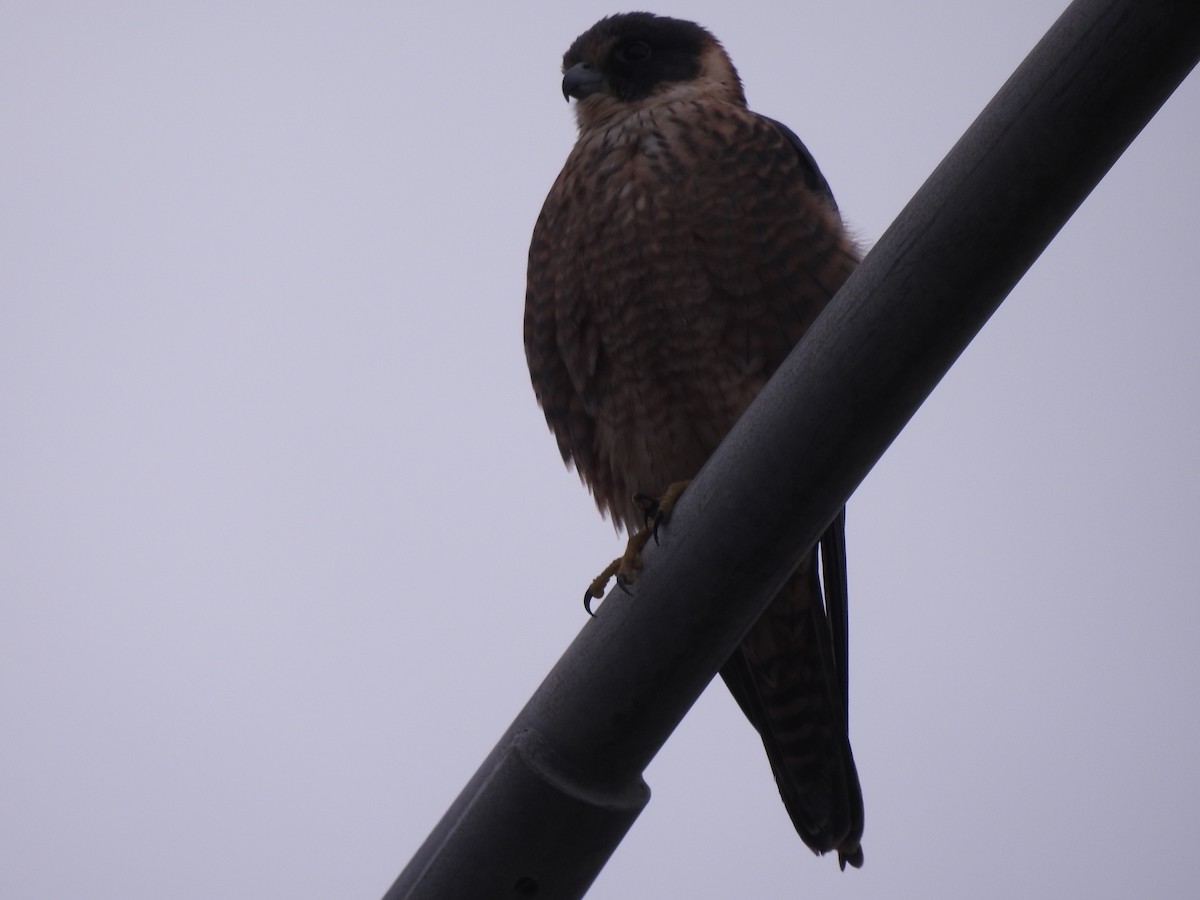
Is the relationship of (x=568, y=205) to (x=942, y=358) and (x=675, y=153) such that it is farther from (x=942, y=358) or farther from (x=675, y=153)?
(x=942, y=358)

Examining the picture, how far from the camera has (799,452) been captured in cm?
131

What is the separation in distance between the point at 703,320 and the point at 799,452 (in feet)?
4.23

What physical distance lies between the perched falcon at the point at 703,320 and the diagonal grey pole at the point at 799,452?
41.3 inches

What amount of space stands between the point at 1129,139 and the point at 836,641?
4.92 feet

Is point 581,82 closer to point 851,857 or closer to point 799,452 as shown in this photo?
point 851,857

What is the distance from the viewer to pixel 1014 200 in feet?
4.05

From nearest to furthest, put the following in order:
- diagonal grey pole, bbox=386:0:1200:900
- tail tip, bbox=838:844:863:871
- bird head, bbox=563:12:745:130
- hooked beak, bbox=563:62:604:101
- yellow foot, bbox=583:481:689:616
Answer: diagonal grey pole, bbox=386:0:1200:900 → yellow foot, bbox=583:481:689:616 → tail tip, bbox=838:844:863:871 → bird head, bbox=563:12:745:130 → hooked beak, bbox=563:62:604:101

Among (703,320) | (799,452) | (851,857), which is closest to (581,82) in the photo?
(703,320)

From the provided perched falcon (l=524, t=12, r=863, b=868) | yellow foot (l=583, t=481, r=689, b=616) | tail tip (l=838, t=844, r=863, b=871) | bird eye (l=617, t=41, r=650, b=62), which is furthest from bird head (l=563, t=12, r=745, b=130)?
tail tip (l=838, t=844, r=863, b=871)

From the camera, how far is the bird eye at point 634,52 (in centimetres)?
335

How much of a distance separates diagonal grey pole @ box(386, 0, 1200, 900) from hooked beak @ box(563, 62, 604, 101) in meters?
2.14

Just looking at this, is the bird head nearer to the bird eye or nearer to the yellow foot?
the bird eye

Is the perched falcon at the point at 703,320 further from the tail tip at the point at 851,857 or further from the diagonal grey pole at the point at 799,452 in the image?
the diagonal grey pole at the point at 799,452

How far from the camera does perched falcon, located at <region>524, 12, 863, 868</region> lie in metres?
2.56
